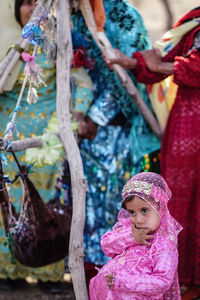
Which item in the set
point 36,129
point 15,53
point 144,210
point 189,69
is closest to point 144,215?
point 144,210

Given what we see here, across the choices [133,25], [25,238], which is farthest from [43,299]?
[133,25]

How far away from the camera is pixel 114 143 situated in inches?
131

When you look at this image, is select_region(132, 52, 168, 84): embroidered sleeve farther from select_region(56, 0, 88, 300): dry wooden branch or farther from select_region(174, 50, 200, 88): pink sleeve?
select_region(56, 0, 88, 300): dry wooden branch

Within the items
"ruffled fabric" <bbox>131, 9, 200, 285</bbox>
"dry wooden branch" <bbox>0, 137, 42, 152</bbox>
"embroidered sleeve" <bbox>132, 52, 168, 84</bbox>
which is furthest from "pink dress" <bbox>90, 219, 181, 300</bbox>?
"embroidered sleeve" <bbox>132, 52, 168, 84</bbox>

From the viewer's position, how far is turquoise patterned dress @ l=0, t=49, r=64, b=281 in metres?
3.26

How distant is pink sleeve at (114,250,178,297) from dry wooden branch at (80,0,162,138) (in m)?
1.41

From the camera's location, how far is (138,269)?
6.40 ft

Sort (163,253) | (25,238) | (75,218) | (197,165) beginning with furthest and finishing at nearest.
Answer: (197,165)
(25,238)
(75,218)
(163,253)

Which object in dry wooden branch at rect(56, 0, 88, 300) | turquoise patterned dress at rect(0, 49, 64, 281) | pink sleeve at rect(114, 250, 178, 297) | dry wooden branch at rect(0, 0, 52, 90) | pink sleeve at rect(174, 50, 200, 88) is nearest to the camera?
pink sleeve at rect(114, 250, 178, 297)

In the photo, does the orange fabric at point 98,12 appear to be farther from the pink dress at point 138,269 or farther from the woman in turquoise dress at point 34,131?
the pink dress at point 138,269

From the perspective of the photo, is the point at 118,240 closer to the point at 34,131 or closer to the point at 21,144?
the point at 21,144

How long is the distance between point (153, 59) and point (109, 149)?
669 millimetres

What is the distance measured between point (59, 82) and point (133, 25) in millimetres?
1022

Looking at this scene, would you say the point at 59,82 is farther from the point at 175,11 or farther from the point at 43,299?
the point at 175,11
